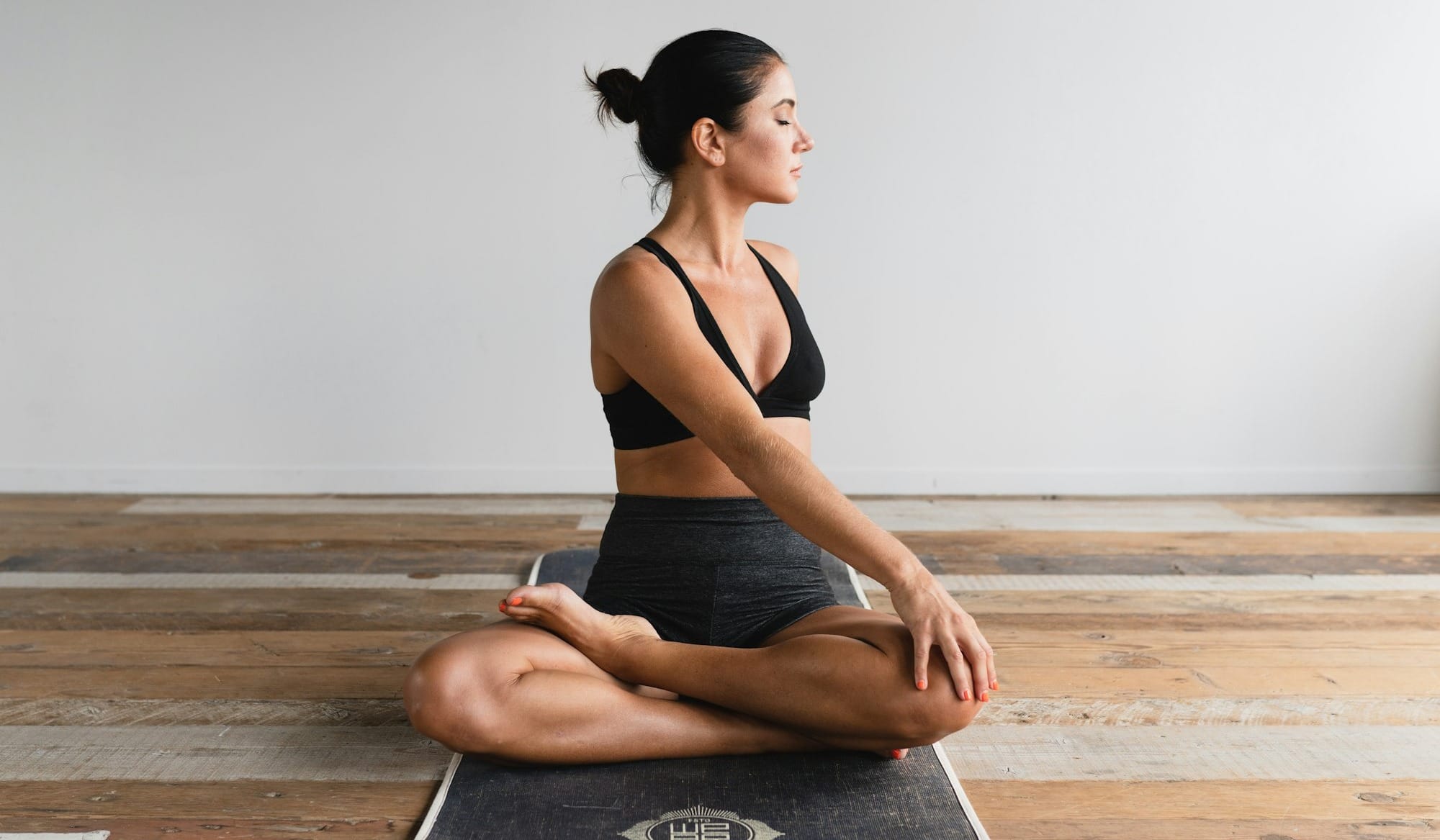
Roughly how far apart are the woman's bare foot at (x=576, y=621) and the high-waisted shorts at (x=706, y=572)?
7cm

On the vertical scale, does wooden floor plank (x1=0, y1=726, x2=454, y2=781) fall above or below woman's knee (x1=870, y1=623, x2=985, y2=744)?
below

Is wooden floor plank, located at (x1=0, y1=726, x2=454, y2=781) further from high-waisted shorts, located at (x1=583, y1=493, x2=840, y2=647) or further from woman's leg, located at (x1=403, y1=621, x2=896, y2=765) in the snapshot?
high-waisted shorts, located at (x1=583, y1=493, x2=840, y2=647)

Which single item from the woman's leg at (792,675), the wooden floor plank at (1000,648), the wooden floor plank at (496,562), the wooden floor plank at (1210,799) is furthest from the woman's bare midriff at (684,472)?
the wooden floor plank at (496,562)

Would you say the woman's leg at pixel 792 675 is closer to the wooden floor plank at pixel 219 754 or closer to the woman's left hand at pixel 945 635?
the woman's left hand at pixel 945 635

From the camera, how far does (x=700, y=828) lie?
4.75 ft

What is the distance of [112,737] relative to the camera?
176 cm

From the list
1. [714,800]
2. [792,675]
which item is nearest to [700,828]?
[714,800]

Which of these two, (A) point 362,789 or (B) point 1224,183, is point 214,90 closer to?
(A) point 362,789

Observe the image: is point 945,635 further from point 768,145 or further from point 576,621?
Answer: point 768,145

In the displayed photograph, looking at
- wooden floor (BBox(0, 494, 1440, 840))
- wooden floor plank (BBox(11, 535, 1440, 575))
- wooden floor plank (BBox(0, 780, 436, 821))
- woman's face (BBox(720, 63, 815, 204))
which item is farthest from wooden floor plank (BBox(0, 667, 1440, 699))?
woman's face (BBox(720, 63, 815, 204))

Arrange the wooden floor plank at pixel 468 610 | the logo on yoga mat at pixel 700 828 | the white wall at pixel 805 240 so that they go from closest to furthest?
the logo on yoga mat at pixel 700 828, the wooden floor plank at pixel 468 610, the white wall at pixel 805 240

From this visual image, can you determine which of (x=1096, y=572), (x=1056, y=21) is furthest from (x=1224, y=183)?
(x=1096, y=572)

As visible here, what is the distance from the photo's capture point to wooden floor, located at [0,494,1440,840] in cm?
156

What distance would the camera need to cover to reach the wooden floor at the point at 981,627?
1.56 m
